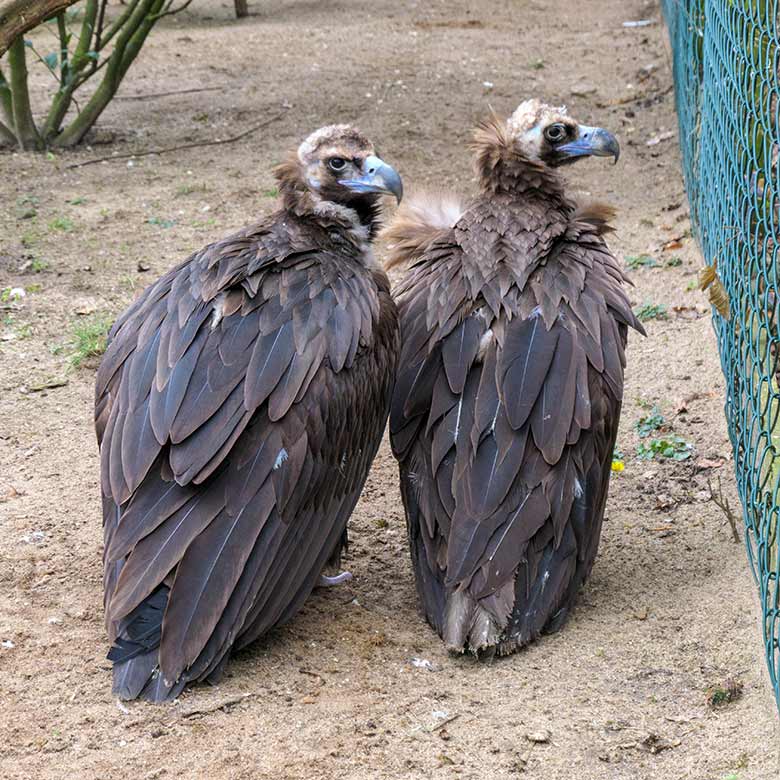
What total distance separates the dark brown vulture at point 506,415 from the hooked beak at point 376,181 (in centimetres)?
35

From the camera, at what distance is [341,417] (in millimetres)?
4082

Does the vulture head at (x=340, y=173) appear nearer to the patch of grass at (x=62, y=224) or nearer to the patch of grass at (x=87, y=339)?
the patch of grass at (x=87, y=339)

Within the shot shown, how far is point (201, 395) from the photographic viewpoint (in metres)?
3.89

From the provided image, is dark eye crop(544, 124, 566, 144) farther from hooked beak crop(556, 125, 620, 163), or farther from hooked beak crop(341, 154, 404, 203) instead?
hooked beak crop(341, 154, 404, 203)

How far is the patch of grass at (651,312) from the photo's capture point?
654 centimetres

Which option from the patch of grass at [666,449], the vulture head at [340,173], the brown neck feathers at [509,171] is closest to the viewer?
the vulture head at [340,173]

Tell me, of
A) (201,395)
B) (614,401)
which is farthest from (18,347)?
(614,401)

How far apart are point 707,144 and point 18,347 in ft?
11.0

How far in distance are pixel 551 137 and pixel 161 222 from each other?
→ 3393 mm

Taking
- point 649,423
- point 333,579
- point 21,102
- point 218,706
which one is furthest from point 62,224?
point 218,706

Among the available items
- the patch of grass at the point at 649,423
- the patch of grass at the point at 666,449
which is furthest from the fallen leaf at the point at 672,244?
the patch of grass at the point at 666,449

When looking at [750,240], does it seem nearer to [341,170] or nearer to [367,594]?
[341,170]

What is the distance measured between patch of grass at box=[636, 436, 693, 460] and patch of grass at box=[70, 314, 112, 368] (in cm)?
252

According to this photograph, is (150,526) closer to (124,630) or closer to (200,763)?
(124,630)
